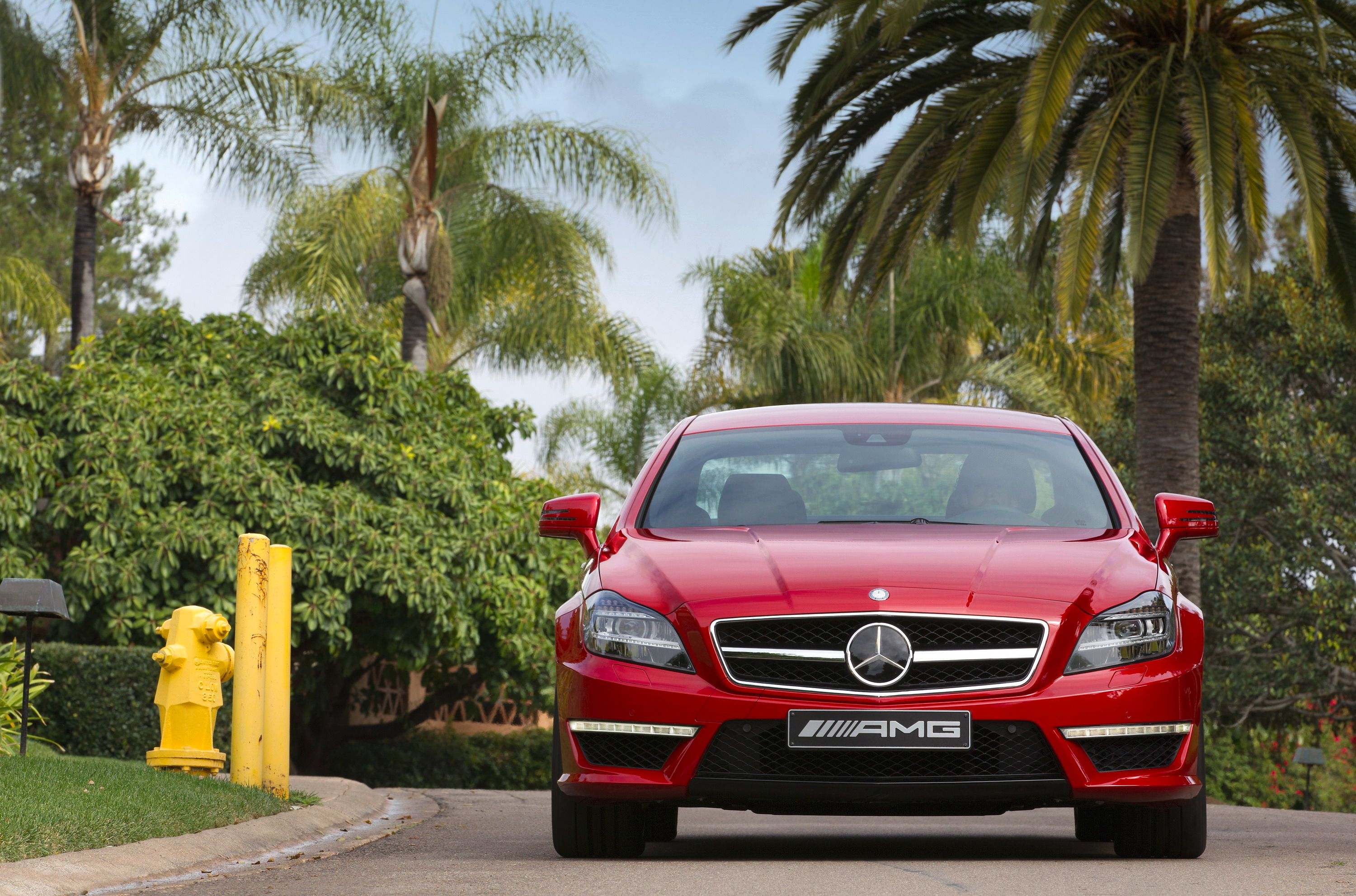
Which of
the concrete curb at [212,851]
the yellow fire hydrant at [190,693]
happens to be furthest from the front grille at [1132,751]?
the yellow fire hydrant at [190,693]

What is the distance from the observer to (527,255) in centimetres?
2705

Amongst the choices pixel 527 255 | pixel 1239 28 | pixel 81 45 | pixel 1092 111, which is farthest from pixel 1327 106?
pixel 81 45

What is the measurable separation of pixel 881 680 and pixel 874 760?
28cm

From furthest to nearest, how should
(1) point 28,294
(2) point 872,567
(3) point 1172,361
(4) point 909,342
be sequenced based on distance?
1. (4) point 909,342
2. (1) point 28,294
3. (3) point 1172,361
4. (2) point 872,567

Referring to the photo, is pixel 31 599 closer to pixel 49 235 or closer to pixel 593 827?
pixel 593 827

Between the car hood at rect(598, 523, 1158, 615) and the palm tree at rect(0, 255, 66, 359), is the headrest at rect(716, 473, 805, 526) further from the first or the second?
the palm tree at rect(0, 255, 66, 359)

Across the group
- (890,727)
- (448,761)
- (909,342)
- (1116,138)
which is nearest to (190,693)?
(890,727)

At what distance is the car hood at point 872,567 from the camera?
578cm

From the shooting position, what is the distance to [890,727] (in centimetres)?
565

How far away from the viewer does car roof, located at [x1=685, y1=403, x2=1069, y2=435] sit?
7250mm

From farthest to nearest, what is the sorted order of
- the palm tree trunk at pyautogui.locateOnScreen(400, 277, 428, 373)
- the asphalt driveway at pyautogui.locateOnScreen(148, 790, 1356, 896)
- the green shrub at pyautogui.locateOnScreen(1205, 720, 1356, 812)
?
the green shrub at pyautogui.locateOnScreen(1205, 720, 1356, 812), the palm tree trunk at pyautogui.locateOnScreen(400, 277, 428, 373), the asphalt driveway at pyautogui.locateOnScreen(148, 790, 1356, 896)

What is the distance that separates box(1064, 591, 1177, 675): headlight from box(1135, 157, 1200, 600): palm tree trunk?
10901 millimetres

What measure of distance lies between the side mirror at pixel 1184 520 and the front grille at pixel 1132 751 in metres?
0.87

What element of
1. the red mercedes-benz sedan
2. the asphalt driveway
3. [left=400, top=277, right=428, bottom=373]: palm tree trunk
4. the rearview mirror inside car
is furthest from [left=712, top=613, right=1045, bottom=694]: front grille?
[left=400, top=277, right=428, bottom=373]: palm tree trunk
